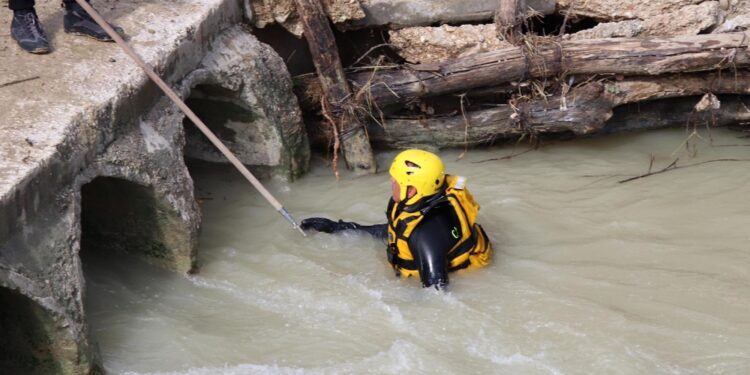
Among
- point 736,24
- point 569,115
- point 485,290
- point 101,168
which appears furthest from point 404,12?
point 101,168

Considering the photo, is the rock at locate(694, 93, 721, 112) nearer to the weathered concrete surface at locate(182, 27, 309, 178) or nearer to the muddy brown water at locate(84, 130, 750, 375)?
the muddy brown water at locate(84, 130, 750, 375)

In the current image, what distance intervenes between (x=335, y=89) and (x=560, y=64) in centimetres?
171

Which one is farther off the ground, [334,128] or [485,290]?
[334,128]

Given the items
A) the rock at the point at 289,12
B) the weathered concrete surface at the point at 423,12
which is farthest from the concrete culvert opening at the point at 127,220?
the weathered concrete surface at the point at 423,12

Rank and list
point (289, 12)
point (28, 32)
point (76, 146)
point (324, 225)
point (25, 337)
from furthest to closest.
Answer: point (289, 12) → point (324, 225) → point (28, 32) → point (76, 146) → point (25, 337)

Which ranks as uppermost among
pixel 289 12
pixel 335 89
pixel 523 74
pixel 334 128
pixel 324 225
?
pixel 289 12

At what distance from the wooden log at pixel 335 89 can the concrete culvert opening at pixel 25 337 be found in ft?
10.6

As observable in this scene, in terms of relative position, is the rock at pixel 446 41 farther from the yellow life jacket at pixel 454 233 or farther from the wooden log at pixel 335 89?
the yellow life jacket at pixel 454 233

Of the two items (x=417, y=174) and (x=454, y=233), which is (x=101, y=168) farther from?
(x=454, y=233)

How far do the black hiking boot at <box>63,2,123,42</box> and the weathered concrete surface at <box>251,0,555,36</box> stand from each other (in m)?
1.60

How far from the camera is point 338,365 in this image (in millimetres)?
4363

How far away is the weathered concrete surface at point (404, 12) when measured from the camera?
6.75 m

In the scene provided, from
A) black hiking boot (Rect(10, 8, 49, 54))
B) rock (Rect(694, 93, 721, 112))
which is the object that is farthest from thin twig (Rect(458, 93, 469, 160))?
black hiking boot (Rect(10, 8, 49, 54))

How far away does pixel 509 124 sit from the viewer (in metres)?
6.89
